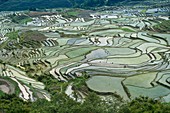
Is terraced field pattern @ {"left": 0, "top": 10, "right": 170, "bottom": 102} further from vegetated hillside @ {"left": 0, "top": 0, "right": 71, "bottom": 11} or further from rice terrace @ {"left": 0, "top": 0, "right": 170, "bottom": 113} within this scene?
vegetated hillside @ {"left": 0, "top": 0, "right": 71, "bottom": 11}

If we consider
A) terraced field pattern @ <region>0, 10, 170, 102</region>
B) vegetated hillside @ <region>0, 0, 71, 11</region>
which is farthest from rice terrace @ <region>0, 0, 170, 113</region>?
vegetated hillside @ <region>0, 0, 71, 11</region>

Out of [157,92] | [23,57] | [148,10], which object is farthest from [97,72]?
[148,10]

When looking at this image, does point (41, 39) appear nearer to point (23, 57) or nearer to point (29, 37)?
point (29, 37)

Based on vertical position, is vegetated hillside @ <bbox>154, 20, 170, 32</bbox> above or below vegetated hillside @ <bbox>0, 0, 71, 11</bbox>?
above

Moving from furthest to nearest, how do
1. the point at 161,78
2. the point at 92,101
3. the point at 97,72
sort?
the point at 97,72, the point at 161,78, the point at 92,101

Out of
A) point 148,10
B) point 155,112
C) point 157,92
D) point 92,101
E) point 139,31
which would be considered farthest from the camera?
point 148,10

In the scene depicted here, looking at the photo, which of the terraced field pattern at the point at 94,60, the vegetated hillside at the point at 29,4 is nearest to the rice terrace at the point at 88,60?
the terraced field pattern at the point at 94,60

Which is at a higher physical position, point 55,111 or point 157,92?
point 55,111

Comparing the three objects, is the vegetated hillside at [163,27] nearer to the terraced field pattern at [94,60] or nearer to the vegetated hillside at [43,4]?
the terraced field pattern at [94,60]
